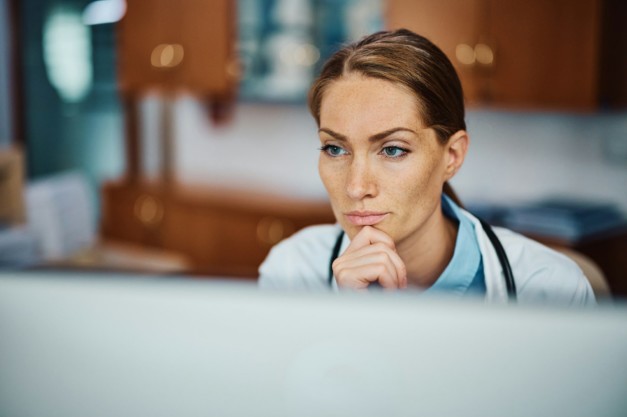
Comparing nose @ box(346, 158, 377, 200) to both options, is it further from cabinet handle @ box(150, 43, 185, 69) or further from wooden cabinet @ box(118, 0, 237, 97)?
cabinet handle @ box(150, 43, 185, 69)

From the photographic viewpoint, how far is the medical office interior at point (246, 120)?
2102mm

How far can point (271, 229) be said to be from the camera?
2.57 m

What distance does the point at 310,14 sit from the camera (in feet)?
8.89

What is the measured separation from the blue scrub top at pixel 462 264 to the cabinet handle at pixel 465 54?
4.61 ft

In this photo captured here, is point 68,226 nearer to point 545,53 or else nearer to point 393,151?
point 545,53

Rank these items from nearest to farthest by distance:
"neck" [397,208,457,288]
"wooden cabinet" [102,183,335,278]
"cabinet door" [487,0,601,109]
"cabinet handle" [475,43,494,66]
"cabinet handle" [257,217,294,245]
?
"neck" [397,208,457,288], "cabinet door" [487,0,601,109], "cabinet handle" [475,43,494,66], "cabinet handle" [257,217,294,245], "wooden cabinet" [102,183,335,278]

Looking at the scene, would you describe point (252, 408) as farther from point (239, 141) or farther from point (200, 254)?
point (239, 141)

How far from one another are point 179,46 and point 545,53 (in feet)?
4.99

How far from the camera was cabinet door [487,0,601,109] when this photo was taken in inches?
82.0

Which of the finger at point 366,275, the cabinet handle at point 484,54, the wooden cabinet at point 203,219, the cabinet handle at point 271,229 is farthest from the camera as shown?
the wooden cabinet at point 203,219

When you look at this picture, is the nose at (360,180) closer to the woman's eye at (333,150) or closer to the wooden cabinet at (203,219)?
the woman's eye at (333,150)

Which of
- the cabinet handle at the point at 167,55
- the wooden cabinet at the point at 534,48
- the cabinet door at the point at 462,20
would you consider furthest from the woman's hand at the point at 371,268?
the cabinet handle at the point at 167,55

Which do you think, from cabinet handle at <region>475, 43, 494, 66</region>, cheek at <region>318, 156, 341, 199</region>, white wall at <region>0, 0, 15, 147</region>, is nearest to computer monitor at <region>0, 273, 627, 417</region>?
cheek at <region>318, 156, 341, 199</region>

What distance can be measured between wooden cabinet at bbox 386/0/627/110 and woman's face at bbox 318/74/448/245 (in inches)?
50.9
